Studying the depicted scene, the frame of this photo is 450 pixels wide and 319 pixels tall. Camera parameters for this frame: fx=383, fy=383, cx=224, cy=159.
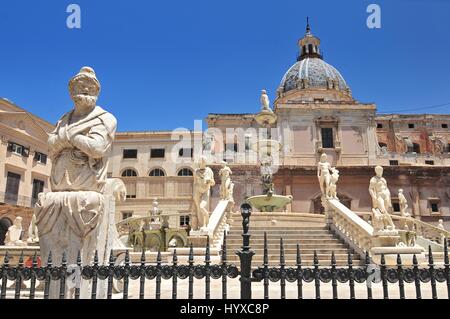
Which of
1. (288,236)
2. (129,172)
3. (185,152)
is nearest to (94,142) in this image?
(288,236)

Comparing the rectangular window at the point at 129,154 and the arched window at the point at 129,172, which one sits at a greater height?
the rectangular window at the point at 129,154

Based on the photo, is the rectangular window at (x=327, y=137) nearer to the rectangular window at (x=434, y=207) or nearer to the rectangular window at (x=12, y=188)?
the rectangular window at (x=434, y=207)

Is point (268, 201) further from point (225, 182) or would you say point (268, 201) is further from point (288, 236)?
point (288, 236)

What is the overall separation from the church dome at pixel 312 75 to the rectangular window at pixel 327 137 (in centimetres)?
972

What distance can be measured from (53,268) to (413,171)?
114ft

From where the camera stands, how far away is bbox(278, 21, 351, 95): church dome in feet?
149

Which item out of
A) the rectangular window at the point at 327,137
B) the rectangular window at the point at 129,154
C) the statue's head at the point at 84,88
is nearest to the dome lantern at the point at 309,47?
the rectangular window at the point at 327,137

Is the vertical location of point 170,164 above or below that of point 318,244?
above

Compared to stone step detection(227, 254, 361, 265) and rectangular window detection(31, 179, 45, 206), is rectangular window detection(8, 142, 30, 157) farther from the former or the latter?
stone step detection(227, 254, 361, 265)

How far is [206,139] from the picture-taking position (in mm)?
39156

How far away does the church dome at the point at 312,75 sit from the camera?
149ft

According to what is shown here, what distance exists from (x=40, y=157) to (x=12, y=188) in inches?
178
